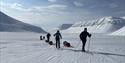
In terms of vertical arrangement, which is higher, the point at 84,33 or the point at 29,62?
the point at 84,33

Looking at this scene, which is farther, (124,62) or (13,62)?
(124,62)

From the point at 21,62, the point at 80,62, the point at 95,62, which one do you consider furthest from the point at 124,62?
the point at 21,62

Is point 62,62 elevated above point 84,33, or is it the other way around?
point 84,33

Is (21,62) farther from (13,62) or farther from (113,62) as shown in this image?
(113,62)

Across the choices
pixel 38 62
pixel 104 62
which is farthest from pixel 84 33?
pixel 38 62

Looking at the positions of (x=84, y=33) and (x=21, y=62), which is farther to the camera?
(x=84, y=33)

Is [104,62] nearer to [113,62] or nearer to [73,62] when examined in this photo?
[113,62]

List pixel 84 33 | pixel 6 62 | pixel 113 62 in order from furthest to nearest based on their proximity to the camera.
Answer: pixel 84 33 < pixel 113 62 < pixel 6 62

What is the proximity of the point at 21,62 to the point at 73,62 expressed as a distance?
2.67m

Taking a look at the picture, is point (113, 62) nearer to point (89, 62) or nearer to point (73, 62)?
point (89, 62)

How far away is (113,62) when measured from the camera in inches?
396

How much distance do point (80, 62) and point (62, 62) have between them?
0.96m

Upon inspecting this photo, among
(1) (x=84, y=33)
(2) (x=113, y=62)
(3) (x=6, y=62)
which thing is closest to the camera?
(3) (x=6, y=62)

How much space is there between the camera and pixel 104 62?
1002cm
